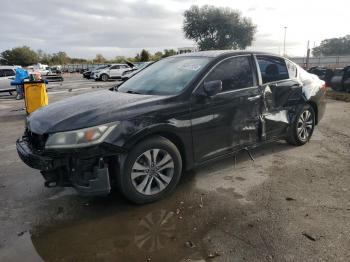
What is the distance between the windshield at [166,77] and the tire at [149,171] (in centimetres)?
75

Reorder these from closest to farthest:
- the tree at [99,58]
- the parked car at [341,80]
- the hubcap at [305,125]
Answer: the hubcap at [305,125] → the parked car at [341,80] → the tree at [99,58]

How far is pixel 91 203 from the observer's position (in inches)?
162

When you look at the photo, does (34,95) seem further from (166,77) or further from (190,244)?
(190,244)

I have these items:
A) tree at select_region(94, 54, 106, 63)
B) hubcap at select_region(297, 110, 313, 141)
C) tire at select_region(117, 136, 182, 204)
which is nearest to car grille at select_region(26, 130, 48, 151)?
tire at select_region(117, 136, 182, 204)

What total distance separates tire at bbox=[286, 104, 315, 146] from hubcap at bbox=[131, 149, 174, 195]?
104 inches

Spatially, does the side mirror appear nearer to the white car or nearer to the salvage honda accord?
the salvage honda accord

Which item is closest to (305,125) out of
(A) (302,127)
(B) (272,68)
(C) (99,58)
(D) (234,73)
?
(A) (302,127)

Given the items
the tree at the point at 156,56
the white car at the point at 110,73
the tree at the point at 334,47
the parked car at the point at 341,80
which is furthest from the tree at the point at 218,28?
the parked car at the point at 341,80

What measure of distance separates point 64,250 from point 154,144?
1.40 metres

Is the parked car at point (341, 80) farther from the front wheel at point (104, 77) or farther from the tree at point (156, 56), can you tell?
the tree at point (156, 56)

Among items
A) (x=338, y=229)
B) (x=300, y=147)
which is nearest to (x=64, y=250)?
(x=338, y=229)

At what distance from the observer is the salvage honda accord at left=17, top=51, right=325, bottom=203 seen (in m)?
3.61

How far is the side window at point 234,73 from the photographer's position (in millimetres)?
4619

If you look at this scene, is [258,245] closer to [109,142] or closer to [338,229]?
[338,229]
